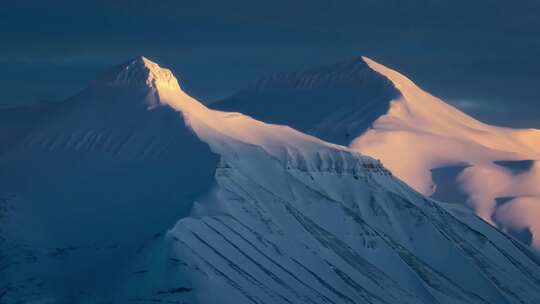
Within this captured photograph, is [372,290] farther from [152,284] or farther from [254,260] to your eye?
[152,284]

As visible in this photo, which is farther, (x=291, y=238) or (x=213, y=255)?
(x=291, y=238)

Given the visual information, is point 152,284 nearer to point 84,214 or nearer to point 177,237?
point 177,237

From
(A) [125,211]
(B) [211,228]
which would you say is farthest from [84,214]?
(B) [211,228]

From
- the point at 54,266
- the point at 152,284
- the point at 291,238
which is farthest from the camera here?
the point at 291,238

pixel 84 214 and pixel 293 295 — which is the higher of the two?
pixel 84 214

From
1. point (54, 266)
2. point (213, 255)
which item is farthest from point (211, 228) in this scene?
point (54, 266)

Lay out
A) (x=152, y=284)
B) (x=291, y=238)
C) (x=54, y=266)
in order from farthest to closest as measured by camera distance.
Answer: (x=291, y=238) → (x=54, y=266) → (x=152, y=284)

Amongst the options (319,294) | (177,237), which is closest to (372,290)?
(319,294)

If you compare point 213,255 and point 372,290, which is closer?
point 213,255
